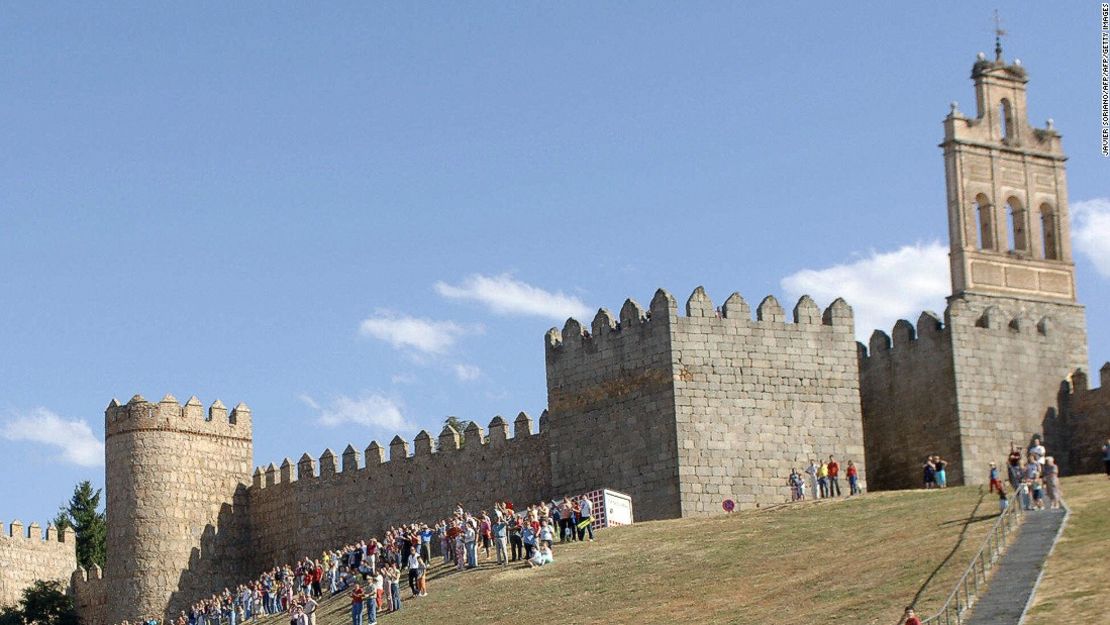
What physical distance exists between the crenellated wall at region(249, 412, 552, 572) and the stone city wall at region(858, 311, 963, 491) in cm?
655

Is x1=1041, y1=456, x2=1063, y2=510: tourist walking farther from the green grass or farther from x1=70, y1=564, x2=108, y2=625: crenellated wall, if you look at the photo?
x1=70, y1=564, x2=108, y2=625: crenellated wall

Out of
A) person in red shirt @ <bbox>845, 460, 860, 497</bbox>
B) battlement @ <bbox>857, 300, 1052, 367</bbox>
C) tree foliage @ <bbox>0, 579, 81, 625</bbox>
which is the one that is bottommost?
A: tree foliage @ <bbox>0, 579, 81, 625</bbox>

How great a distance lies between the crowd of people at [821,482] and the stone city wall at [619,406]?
2.20 meters

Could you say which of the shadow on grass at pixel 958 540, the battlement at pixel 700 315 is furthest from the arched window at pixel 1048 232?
the shadow on grass at pixel 958 540

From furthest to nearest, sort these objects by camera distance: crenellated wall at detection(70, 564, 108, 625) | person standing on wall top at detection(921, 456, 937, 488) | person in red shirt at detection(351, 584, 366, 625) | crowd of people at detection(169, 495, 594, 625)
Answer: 1. crenellated wall at detection(70, 564, 108, 625)
2. person standing on wall top at detection(921, 456, 937, 488)
3. crowd of people at detection(169, 495, 594, 625)
4. person in red shirt at detection(351, 584, 366, 625)

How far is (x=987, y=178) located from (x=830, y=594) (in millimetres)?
18190

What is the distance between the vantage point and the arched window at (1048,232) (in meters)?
50.1

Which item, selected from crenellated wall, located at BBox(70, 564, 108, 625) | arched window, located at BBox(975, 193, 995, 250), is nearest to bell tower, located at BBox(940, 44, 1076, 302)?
arched window, located at BBox(975, 193, 995, 250)

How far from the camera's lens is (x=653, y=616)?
35031 millimetres

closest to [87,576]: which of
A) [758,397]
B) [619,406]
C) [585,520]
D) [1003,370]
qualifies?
[619,406]

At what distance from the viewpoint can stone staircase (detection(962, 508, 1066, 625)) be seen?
3019 cm

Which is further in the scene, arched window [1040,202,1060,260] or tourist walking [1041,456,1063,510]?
arched window [1040,202,1060,260]

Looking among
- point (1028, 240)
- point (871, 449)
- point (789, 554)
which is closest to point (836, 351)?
point (871, 449)

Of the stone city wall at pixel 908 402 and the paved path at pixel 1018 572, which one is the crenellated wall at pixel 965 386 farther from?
the paved path at pixel 1018 572
